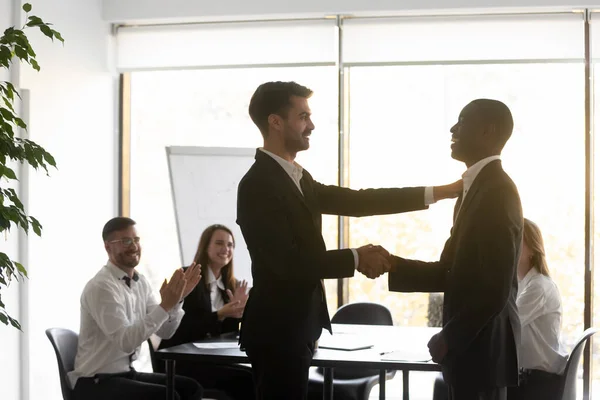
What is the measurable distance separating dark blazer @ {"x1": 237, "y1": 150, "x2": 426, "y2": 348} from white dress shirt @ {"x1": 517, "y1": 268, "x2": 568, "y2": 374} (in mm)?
1431

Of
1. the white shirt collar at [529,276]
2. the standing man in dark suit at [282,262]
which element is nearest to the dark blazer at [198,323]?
the white shirt collar at [529,276]

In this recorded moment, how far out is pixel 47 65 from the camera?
5.69 meters

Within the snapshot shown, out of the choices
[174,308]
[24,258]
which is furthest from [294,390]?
[24,258]

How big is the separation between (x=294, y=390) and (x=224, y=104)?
4100 millimetres

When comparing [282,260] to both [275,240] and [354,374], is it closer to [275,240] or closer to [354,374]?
[275,240]

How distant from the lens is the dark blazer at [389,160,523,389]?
2535 millimetres

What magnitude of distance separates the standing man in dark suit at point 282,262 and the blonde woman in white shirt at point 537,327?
4.48 ft

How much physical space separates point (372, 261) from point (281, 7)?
3572 millimetres

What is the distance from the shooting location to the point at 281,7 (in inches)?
Answer: 243

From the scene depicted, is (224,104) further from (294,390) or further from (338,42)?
(294,390)

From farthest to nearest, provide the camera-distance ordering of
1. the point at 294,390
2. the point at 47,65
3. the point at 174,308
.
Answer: the point at 47,65
the point at 174,308
the point at 294,390

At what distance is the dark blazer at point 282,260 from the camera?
109 inches

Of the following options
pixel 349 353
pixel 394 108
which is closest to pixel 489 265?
pixel 349 353

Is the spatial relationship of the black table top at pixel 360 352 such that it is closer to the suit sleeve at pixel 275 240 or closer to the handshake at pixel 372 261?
the handshake at pixel 372 261
